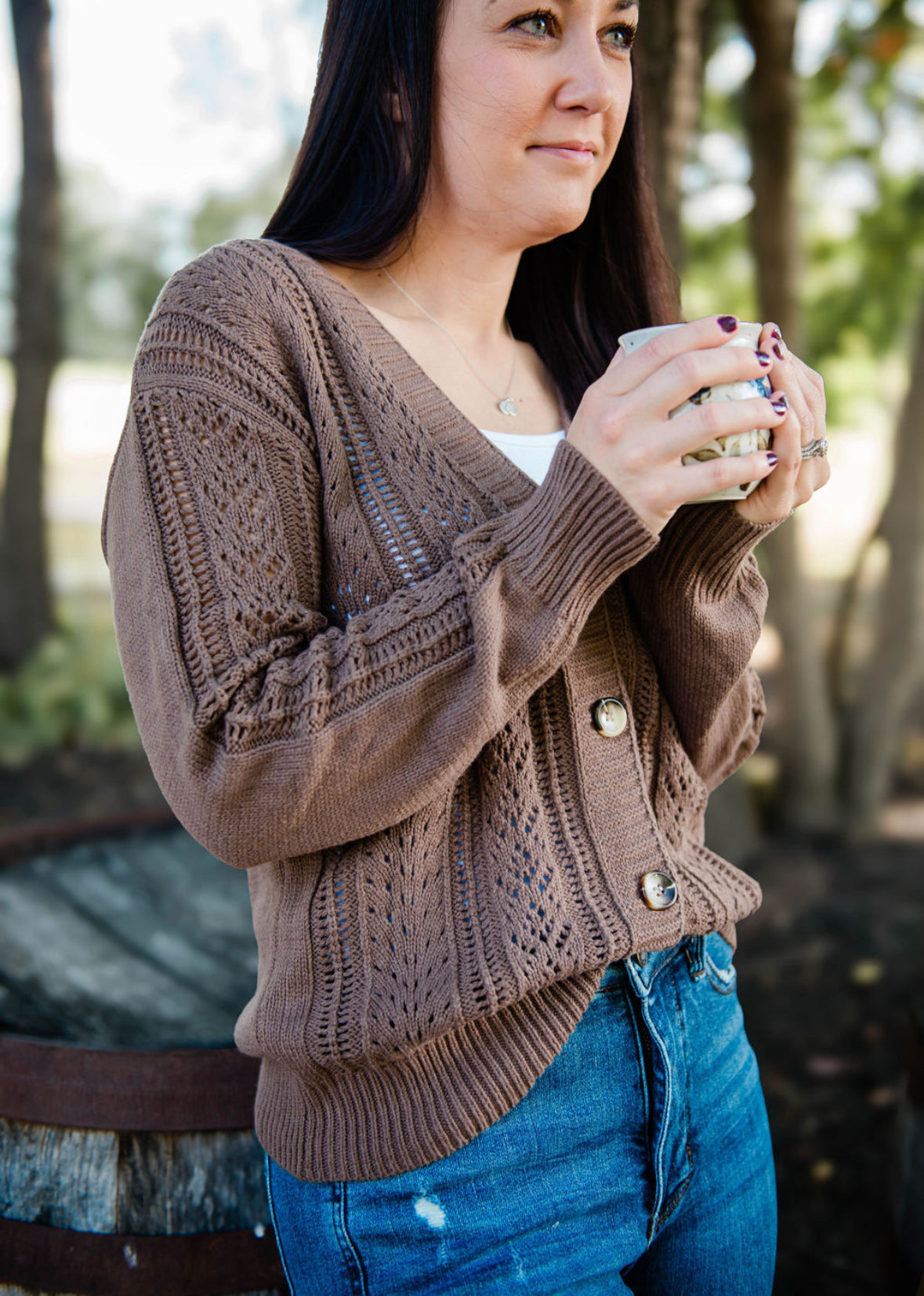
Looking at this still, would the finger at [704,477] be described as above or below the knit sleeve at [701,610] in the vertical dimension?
above

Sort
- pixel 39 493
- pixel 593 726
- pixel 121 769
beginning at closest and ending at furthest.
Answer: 1. pixel 593 726
2. pixel 121 769
3. pixel 39 493

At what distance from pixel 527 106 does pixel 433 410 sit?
0.36 metres

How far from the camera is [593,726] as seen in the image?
4.06 ft

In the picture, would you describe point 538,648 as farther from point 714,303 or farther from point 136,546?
point 714,303

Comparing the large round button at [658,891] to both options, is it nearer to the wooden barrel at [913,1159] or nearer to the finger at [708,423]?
the finger at [708,423]

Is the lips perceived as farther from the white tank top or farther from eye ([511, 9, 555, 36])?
the white tank top

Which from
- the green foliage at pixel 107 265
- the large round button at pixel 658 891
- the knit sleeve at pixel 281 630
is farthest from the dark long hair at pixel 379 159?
the green foliage at pixel 107 265

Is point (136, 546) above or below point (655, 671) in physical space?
above

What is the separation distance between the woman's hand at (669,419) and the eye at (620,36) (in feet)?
1.71

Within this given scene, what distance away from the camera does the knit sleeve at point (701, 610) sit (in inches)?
47.9

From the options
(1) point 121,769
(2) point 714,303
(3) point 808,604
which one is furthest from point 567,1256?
(2) point 714,303

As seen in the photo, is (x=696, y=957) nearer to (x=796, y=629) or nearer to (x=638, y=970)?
(x=638, y=970)

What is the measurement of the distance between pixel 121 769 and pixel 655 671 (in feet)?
14.2

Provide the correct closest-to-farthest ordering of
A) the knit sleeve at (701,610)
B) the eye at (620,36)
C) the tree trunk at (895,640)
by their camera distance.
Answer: the knit sleeve at (701,610) → the eye at (620,36) → the tree trunk at (895,640)
